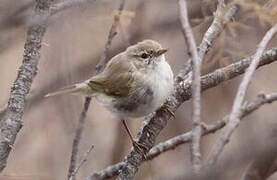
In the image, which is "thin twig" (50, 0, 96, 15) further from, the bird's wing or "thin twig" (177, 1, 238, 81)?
the bird's wing

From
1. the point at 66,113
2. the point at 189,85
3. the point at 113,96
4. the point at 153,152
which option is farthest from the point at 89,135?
the point at 189,85

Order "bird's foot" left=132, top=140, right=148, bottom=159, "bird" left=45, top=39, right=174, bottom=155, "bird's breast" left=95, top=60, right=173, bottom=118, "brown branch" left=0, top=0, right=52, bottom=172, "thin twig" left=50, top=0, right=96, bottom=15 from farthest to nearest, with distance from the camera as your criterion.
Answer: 1. "bird" left=45, top=39, right=174, bottom=155
2. "bird's breast" left=95, top=60, right=173, bottom=118
3. "bird's foot" left=132, top=140, right=148, bottom=159
4. "brown branch" left=0, top=0, right=52, bottom=172
5. "thin twig" left=50, top=0, right=96, bottom=15

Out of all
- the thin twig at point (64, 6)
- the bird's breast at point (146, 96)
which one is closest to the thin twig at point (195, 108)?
the thin twig at point (64, 6)

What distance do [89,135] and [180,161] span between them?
818 millimetres

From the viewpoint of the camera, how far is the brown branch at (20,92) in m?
2.40

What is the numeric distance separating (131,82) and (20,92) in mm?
1343

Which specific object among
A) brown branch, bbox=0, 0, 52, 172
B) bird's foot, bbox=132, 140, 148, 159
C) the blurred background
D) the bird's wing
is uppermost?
the blurred background

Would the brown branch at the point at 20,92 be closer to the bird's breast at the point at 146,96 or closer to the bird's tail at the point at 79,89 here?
the bird's breast at the point at 146,96

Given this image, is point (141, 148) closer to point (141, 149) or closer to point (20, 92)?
point (141, 149)

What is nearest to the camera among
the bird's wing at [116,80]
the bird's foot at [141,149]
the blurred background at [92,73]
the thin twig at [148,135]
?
the thin twig at [148,135]

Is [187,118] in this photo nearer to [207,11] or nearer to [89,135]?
[89,135]

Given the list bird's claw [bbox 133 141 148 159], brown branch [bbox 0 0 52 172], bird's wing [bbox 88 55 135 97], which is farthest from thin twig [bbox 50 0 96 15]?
bird's wing [bbox 88 55 135 97]

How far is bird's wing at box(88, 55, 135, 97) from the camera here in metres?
3.79

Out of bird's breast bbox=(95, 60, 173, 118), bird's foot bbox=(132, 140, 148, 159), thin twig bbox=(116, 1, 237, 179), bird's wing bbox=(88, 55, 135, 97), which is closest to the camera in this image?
thin twig bbox=(116, 1, 237, 179)
